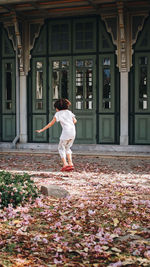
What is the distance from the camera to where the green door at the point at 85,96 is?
13.2 meters

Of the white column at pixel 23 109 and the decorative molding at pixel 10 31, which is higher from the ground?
the decorative molding at pixel 10 31

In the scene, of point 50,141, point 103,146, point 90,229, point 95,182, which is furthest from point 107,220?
point 50,141

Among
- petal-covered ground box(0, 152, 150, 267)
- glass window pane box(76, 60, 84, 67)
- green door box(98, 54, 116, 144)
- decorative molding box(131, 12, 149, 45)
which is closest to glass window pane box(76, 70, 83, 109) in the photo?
glass window pane box(76, 60, 84, 67)

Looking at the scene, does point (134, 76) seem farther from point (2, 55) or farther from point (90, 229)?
point (90, 229)

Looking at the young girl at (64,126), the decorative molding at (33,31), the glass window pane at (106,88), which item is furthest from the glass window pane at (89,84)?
the young girl at (64,126)

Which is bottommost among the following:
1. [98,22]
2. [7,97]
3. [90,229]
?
[90,229]

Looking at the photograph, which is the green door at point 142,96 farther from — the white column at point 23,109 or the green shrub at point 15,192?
the green shrub at point 15,192

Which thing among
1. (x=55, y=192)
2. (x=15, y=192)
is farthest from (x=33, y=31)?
(x=15, y=192)

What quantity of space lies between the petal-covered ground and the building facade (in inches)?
204

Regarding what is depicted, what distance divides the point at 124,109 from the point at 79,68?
81.6 inches

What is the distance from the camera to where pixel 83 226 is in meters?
4.60

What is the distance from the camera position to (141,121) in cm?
1273

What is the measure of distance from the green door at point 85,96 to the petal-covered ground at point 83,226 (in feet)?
17.4

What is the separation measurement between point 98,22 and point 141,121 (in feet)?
11.5
